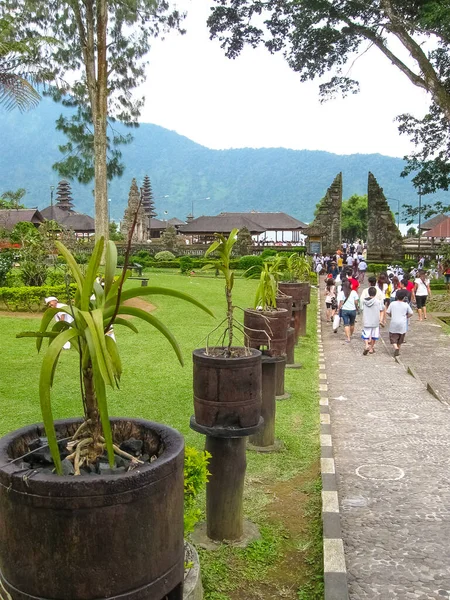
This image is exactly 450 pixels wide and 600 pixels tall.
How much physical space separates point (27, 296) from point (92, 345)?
42.2 feet

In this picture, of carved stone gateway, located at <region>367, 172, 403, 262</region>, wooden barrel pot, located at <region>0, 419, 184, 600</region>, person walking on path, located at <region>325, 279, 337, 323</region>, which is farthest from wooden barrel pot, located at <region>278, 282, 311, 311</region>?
carved stone gateway, located at <region>367, 172, 403, 262</region>

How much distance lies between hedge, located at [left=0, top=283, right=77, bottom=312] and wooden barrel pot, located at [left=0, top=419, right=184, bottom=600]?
12.5m

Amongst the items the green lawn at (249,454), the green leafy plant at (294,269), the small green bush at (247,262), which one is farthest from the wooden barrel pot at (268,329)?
the small green bush at (247,262)

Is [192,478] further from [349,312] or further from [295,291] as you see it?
[349,312]

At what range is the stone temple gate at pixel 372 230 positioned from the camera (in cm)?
3634

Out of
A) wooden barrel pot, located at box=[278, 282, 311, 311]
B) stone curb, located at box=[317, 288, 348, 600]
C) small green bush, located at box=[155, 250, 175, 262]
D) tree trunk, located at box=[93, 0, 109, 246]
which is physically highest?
tree trunk, located at box=[93, 0, 109, 246]

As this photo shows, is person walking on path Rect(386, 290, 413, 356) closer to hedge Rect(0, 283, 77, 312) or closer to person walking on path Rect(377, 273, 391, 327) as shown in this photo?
person walking on path Rect(377, 273, 391, 327)

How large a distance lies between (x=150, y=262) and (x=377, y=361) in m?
22.6

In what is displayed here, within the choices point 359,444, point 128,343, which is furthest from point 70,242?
point 359,444

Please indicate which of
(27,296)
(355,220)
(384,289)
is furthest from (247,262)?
(355,220)

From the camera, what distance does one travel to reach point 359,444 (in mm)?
5953

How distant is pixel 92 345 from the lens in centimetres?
213

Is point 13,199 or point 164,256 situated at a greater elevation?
point 13,199

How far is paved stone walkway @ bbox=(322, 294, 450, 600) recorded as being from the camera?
11.6 ft
